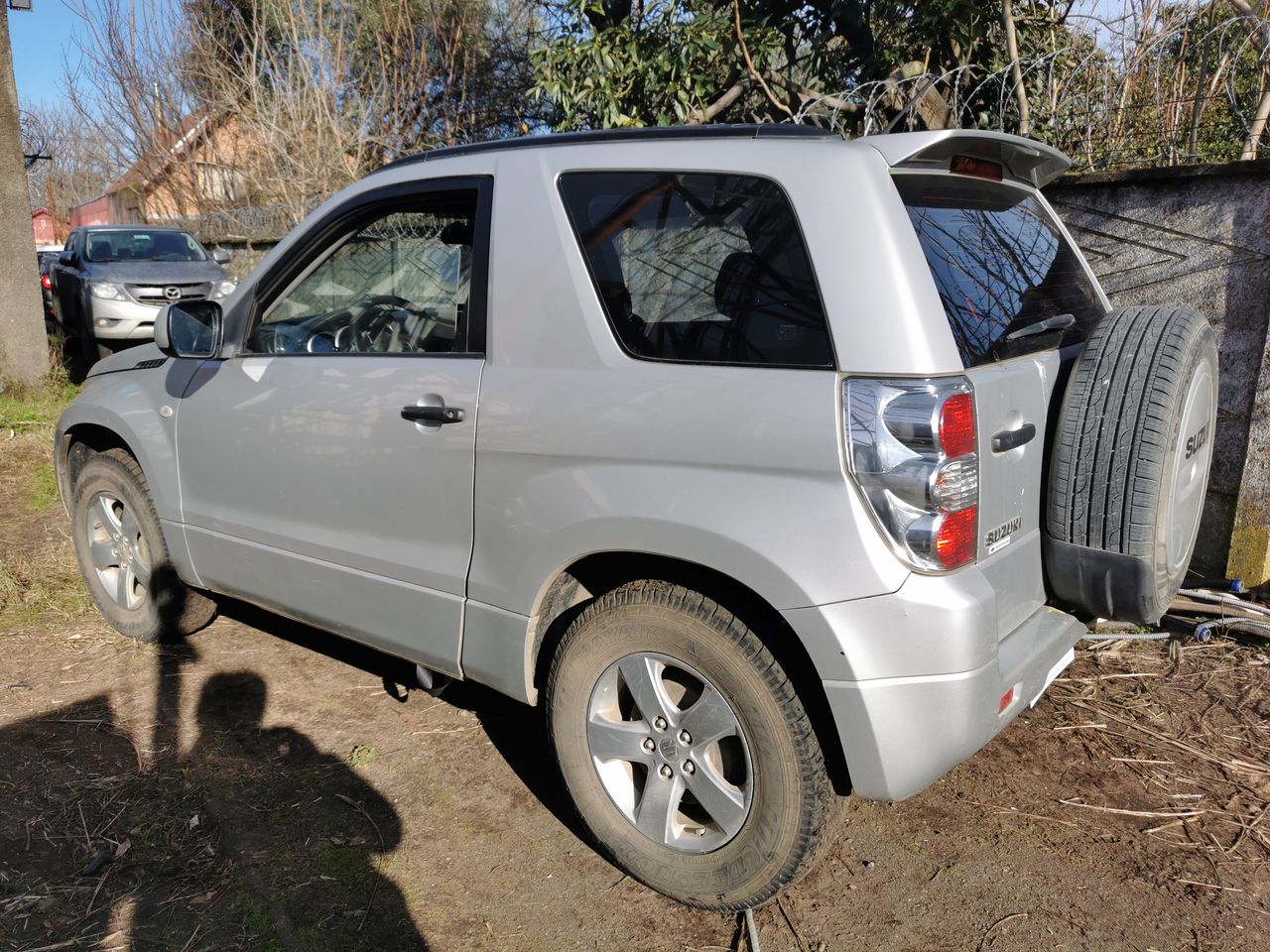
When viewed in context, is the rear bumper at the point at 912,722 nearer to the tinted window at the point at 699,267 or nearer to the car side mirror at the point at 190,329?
the tinted window at the point at 699,267

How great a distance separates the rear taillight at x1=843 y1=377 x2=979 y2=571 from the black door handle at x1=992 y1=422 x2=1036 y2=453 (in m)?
0.18

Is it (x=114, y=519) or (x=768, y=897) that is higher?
(x=114, y=519)

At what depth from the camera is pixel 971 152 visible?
272cm

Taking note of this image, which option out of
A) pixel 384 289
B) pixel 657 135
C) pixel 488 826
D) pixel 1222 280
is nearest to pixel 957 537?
pixel 657 135

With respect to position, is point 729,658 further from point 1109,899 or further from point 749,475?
point 1109,899

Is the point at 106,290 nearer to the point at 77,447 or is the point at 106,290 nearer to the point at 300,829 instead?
the point at 77,447

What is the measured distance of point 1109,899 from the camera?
8.91 ft

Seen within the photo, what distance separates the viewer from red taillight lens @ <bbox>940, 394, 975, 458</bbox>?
2180mm

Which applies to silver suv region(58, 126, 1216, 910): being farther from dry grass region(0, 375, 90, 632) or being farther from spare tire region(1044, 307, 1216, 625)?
dry grass region(0, 375, 90, 632)

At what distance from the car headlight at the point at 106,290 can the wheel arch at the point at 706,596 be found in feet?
34.6

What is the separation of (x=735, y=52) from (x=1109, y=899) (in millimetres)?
6922

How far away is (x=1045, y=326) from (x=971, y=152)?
0.52 m

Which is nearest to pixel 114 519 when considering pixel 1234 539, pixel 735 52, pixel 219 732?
pixel 219 732

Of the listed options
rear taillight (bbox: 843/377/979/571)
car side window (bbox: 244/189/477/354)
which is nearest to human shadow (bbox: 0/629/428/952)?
car side window (bbox: 244/189/477/354)
